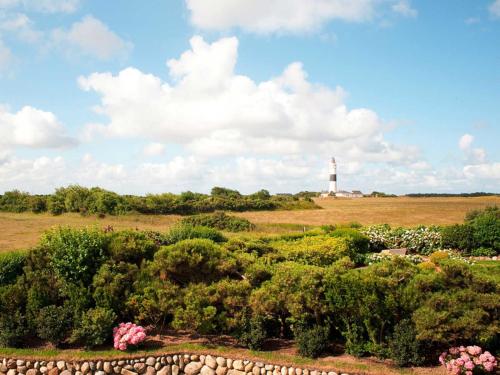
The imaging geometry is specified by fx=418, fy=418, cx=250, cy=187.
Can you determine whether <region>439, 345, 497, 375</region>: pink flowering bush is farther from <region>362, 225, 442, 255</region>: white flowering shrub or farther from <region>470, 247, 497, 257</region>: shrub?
<region>362, 225, 442, 255</region>: white flowering shrub

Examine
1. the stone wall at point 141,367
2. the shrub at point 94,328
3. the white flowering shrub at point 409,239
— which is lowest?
the stone wall at point 141,367

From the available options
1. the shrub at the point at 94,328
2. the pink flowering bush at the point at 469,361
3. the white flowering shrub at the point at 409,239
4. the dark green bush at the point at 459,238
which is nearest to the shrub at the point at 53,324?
the shrub at the point at 94,328

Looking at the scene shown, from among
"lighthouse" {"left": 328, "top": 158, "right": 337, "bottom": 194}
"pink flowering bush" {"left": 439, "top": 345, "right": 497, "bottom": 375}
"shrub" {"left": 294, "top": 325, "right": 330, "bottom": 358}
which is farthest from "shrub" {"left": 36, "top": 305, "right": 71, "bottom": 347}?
"lighthouse" {"left": 328, "top": 158, "right": 337, "bottom": 194}

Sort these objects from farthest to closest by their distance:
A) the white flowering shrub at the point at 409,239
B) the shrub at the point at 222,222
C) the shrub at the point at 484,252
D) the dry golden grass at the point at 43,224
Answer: the shrub at the point at 222,222 → the white flowering shrub at the point at 409,239 → the dry golden grass at the point at 43,224 → the shrub at the point at 484,252

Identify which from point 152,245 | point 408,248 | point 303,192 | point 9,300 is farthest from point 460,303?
point 303,192

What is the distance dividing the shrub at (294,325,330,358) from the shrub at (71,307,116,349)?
4920mm

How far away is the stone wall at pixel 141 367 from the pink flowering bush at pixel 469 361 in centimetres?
381

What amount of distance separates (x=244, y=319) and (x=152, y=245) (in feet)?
13.8

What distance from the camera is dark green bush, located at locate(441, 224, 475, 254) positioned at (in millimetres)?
23594

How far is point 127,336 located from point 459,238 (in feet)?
65.7

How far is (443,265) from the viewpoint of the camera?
10.3 meters

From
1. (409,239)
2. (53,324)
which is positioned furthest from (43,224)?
(409,239)

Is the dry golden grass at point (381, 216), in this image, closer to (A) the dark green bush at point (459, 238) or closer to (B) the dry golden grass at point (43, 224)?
(B) the dry golden grass at point (43, 224)

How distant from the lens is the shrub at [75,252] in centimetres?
1207
